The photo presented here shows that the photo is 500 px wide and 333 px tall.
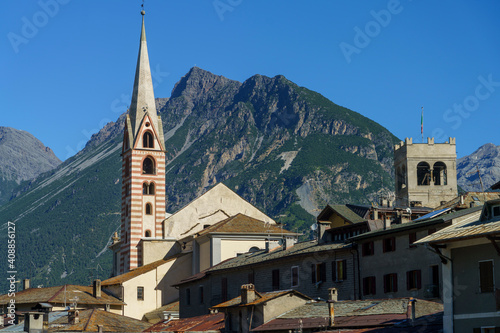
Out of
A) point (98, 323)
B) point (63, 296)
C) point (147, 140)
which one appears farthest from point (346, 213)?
point (147, 140)

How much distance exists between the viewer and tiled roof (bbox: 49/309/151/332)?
60.8m

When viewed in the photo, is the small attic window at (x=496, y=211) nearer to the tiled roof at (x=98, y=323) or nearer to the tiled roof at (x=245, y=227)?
the tiled roof at (x=98, y=323)

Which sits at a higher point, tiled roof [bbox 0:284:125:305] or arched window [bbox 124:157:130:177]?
arched window [bbox 124:157:130:177]

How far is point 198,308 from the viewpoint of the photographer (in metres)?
78.3

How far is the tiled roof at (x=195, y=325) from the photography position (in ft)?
Result: 190

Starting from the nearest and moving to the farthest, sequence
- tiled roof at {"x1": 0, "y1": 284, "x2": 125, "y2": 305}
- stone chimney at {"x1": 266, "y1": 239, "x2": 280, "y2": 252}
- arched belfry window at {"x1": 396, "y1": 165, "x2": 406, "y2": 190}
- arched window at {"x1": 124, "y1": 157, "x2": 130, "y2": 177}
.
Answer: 1. stone chimney at {"x1": 266, "y1": 239, "x2": 280, "y2": 252}
2. tiled roof at {"x1": 0, "y1": 284, "x2": 125, "y2": 305}
3. arched window at {"x1": 124, "y1": 157, "x2": 130, "y2": 177}
4. arched belfry window at {"x1": 396, "y1": 165, "x2": 406, "y2": 190}

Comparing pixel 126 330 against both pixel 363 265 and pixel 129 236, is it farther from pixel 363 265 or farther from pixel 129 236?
pixel 129 236

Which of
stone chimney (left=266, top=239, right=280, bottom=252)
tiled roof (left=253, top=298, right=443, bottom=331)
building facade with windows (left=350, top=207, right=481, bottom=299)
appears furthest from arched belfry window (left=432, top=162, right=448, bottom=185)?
tiled roof (left=253, top=298, right=443, bottom=331)

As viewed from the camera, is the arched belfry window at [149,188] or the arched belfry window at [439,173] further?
the arched belfry window at [439,173]

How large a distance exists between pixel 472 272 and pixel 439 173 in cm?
8456

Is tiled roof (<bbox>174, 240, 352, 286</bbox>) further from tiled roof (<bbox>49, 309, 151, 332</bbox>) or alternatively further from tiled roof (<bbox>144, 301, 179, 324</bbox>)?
tiled roof (<bbox>49, 309, 151, 332</bbox>)

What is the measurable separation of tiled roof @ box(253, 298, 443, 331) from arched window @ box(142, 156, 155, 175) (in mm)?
63249

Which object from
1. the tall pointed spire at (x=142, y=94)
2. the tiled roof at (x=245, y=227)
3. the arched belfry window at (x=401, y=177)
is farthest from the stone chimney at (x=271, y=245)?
the tall pointed spire at (x=142, y=94)

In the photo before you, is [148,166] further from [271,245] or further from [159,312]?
[271,245]
